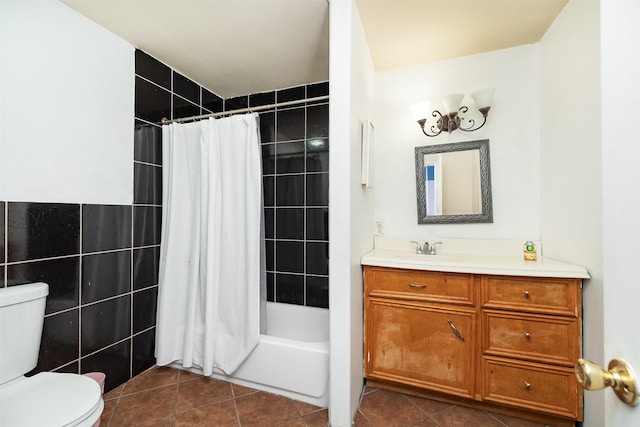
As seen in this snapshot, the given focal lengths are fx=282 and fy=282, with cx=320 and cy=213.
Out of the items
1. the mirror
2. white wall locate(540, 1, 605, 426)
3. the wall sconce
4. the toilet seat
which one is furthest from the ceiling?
the toilet seat

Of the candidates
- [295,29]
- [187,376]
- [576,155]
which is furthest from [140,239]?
[576,155]

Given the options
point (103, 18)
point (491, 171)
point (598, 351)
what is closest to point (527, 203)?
point (491, 171)

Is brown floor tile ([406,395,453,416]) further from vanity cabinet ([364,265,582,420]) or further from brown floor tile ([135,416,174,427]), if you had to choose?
brown floor tile ([135,416,174,427])

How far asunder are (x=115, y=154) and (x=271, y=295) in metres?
1.65

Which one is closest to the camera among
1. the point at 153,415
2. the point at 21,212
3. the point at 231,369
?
the point at 21,212

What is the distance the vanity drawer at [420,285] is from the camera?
5.16ft

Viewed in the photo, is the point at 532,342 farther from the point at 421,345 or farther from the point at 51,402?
the point at 51,402

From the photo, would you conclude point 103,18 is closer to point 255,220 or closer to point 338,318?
point 255,220

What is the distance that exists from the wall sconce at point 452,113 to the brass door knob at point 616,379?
1882mm

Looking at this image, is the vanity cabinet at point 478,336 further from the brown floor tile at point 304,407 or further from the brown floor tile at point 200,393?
the brown floor tile at point 200,393

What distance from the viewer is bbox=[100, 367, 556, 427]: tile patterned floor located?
151 centimetres

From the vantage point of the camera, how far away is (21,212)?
1.39 metres

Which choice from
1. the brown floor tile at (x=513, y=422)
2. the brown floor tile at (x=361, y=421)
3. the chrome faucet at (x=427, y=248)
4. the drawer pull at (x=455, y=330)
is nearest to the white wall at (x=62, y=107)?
the brown floor tile at (x=361, y=421)

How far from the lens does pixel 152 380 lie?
74.7 inches
